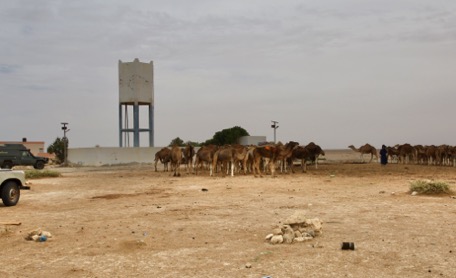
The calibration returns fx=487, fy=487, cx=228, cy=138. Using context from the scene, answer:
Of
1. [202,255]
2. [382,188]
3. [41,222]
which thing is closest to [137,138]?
[382,188]

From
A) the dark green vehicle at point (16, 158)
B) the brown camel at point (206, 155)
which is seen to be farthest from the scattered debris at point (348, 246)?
the dark green vehicle at point (16, 158)

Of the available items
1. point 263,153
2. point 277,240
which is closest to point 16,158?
→ point 263,153

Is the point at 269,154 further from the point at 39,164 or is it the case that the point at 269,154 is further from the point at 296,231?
the point at 39,164

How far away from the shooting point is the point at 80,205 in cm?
1608

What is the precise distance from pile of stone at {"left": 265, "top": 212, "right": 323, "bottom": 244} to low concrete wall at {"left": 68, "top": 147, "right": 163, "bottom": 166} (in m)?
42.0

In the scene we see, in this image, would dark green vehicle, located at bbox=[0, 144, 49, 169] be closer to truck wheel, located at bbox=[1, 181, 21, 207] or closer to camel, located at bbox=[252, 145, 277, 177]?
camel, located at bbox=[252, 145, 277, 177]

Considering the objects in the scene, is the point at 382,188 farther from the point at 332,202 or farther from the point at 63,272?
the point at 63,272

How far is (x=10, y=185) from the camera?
16125 mm

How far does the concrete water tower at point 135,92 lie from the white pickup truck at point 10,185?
37.3 m

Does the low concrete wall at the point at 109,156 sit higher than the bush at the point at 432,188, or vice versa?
the low concrete wall at the point at 109,156

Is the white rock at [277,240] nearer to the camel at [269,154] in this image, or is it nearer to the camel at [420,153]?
the camel at [269,154]

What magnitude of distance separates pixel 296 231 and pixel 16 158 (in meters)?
39.6

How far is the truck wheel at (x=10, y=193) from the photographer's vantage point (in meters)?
15.9

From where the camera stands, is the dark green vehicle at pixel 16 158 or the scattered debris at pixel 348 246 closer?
the scattered debris at pixel 348 246
